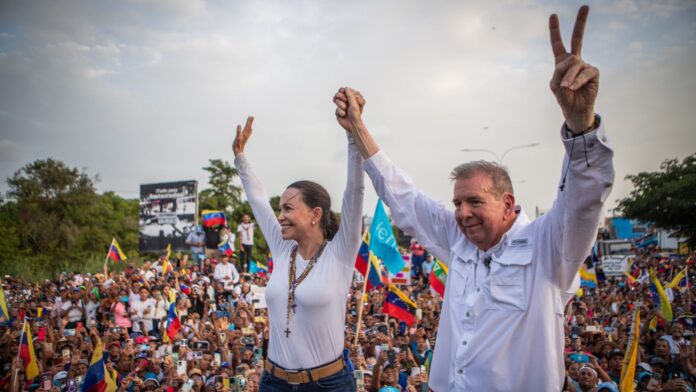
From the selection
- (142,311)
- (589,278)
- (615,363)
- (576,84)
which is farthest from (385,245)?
(589,278)

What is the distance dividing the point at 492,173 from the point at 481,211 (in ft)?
0.60

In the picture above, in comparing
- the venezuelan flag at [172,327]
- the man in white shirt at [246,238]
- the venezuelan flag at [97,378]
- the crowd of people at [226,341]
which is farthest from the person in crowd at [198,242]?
the venezuelan flag at [97,378]

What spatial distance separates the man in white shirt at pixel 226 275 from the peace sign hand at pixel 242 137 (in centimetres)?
1324

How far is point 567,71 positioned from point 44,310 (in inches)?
625

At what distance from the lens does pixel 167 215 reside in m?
32.9

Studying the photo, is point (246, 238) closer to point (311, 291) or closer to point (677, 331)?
point (677, 331)

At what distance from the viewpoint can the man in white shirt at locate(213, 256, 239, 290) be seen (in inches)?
647

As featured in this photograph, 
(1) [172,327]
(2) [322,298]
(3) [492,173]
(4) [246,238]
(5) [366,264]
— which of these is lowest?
(1) [172,327]

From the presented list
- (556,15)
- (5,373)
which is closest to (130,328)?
(5,373)

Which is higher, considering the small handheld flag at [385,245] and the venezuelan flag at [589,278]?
the small handheld flag at [385,245]

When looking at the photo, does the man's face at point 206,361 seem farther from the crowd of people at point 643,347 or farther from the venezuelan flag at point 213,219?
the venezuelan flag at point 213,219

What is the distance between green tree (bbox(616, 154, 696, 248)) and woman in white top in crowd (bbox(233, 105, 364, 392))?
85.2 feet

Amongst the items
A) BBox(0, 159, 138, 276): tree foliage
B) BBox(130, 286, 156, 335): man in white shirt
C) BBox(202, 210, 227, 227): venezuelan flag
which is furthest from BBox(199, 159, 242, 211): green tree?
BBox(130, 286, 156, 335): man in white shirt

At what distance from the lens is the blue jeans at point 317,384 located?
277cm
